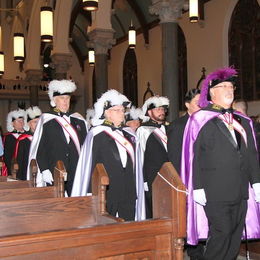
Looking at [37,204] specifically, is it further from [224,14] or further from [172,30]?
[224,14]

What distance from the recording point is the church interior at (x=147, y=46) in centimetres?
949

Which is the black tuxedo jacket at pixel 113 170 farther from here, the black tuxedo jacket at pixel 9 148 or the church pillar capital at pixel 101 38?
the church pillar capital at pixel 101 38

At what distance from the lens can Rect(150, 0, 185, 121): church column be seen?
8.95 meters

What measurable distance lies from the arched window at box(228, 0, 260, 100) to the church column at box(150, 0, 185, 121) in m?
4.52

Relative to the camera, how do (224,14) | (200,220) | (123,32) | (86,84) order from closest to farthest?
(200,220)
(224,14)
(123,32)
(86,84)

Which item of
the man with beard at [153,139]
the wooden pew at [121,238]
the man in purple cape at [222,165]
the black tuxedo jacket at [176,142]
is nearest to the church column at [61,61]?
the man with beard at [153,139]

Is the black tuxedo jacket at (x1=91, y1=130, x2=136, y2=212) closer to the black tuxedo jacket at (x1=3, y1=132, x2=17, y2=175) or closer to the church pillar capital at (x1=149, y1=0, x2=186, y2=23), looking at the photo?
the black tuxedo jacket at (x1=3, y1=132, x2=17, y2=175)

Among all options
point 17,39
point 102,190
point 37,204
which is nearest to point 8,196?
point 37,204

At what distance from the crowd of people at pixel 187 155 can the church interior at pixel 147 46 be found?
329cm

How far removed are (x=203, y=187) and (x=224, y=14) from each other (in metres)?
11.2

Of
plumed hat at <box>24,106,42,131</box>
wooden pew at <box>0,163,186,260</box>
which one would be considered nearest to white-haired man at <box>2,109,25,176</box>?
plumed hat at <box>24,106,42,131</box>

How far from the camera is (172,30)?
921 cm

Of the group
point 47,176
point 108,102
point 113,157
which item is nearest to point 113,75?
point 47,176

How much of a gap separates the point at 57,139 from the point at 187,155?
197 centimetres
